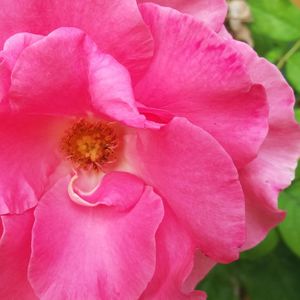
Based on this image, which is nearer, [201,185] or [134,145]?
[201,185]

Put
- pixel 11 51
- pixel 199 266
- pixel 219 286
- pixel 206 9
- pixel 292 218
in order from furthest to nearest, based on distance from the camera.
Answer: pixel 219 286
pixel 292 218
pixel 199 266
pixel 206 9
pixel 11 51

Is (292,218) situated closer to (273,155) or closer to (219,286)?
(273,155)

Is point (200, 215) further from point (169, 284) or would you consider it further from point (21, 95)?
point (21, 95)

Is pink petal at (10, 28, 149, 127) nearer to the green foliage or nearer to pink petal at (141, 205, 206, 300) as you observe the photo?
pink petal at (141, 205, 206, 300)

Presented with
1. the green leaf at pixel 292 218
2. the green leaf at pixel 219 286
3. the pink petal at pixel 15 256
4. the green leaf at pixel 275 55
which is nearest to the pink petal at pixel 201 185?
the pink petal at pixel 15 256

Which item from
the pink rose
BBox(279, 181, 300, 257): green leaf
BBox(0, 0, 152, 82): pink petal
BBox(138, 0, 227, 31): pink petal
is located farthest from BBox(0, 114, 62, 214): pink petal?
BBox(279, 181, 300, 257): green leaf

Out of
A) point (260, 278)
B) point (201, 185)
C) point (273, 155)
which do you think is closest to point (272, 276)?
point (260, 278)

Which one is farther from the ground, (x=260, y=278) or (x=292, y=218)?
(x=292, y=218)
